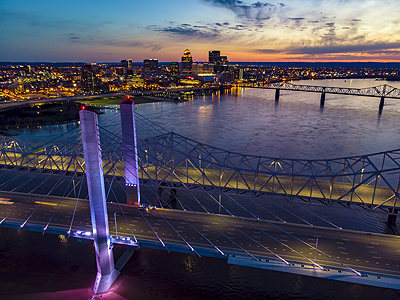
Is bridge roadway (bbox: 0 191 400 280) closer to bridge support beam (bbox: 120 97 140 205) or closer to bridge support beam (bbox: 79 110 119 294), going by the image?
bridge support beam (bbox: 120 97 140 205)

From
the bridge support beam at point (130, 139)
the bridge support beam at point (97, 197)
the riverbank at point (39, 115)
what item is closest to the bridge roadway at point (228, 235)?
the bridge support beam at point (130, 139)

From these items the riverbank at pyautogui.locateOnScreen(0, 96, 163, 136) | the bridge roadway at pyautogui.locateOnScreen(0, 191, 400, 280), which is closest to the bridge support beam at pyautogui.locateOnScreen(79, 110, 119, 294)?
the bridge roadway at pyautogui.locateOnScreen(0, 191, 400, 280)

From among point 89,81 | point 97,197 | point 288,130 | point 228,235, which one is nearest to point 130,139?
point 97,197

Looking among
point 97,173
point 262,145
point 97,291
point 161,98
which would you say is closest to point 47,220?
point 97,291

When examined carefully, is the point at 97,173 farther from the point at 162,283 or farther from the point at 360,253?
the point at 360,253

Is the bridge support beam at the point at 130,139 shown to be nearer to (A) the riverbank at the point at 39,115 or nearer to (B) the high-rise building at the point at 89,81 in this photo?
(A) the riverbank at the point at 39,115

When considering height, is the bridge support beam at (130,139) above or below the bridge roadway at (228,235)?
above
